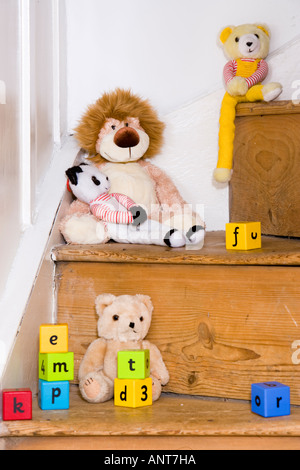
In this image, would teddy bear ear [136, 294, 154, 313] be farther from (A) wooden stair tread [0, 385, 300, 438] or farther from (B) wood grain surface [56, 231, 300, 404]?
(A) wooden stair tread [0, 385, 300, 438]

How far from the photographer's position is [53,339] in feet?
3.90

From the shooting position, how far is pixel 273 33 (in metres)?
1.78

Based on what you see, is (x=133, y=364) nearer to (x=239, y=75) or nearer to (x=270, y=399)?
(x=270, y=399)

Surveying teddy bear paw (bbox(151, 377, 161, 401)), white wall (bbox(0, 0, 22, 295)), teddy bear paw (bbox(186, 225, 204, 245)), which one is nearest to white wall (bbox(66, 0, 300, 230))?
teddy bear paw (bbox(186, 225, 204, 245))

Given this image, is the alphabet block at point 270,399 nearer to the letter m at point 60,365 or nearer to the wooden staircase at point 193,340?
the wooden staircase at point 193,340

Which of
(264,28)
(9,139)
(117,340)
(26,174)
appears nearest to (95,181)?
(26,174)

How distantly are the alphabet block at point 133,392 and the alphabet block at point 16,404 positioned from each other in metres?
0.17

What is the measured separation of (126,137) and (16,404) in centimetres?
76

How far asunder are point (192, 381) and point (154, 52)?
37.1 inches

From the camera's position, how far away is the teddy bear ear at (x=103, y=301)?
1.30m

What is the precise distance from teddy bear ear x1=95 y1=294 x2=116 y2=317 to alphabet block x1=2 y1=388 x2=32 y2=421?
0.25m

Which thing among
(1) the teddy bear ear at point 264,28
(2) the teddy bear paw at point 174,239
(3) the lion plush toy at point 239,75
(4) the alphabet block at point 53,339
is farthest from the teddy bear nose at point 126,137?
(4) the alphabet block at point 53,339

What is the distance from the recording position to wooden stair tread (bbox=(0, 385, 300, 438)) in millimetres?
1081

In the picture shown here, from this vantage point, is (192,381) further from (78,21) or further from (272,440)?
(78,21)
